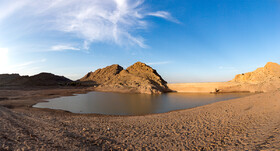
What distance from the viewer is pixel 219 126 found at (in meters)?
8.41

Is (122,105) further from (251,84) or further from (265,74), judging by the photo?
(265,74)

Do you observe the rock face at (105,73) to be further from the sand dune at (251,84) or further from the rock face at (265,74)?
the rock face at (265,74)

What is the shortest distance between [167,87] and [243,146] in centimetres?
4128

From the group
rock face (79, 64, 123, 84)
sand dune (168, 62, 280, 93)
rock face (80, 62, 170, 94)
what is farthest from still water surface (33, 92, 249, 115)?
rock face (79, 64, 123, 84)

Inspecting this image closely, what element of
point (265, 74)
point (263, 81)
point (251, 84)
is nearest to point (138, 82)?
point (251, 84)

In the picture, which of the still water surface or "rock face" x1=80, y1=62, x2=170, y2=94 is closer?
the still water surface

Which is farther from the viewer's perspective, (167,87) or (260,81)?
(167,87)

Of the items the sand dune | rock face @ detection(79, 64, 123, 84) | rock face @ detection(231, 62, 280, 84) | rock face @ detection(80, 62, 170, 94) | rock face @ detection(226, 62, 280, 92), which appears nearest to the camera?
rock face @ detection(226, 62, 280, 92)

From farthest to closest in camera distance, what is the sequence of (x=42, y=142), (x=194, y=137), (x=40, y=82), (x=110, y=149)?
(x=40, y=82), (x=194, y=137), (x=110, y=149), (x=42, y=142)

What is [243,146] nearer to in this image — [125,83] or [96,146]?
[96,146]

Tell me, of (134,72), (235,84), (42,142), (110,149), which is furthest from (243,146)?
(134,72)

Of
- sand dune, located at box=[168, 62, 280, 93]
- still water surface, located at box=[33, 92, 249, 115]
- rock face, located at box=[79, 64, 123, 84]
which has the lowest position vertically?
still water surface, located at box=[33, 92, 249, 115]

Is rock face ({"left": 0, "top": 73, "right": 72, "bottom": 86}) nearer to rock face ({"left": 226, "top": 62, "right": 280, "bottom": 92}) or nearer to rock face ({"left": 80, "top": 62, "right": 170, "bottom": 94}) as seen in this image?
rock face ({"left": 80, "top": 62, "right": 170, "bottom": 94})

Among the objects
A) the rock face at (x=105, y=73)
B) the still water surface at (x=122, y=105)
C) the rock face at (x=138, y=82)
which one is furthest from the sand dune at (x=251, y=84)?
the rock face at (x=105, y=73)
